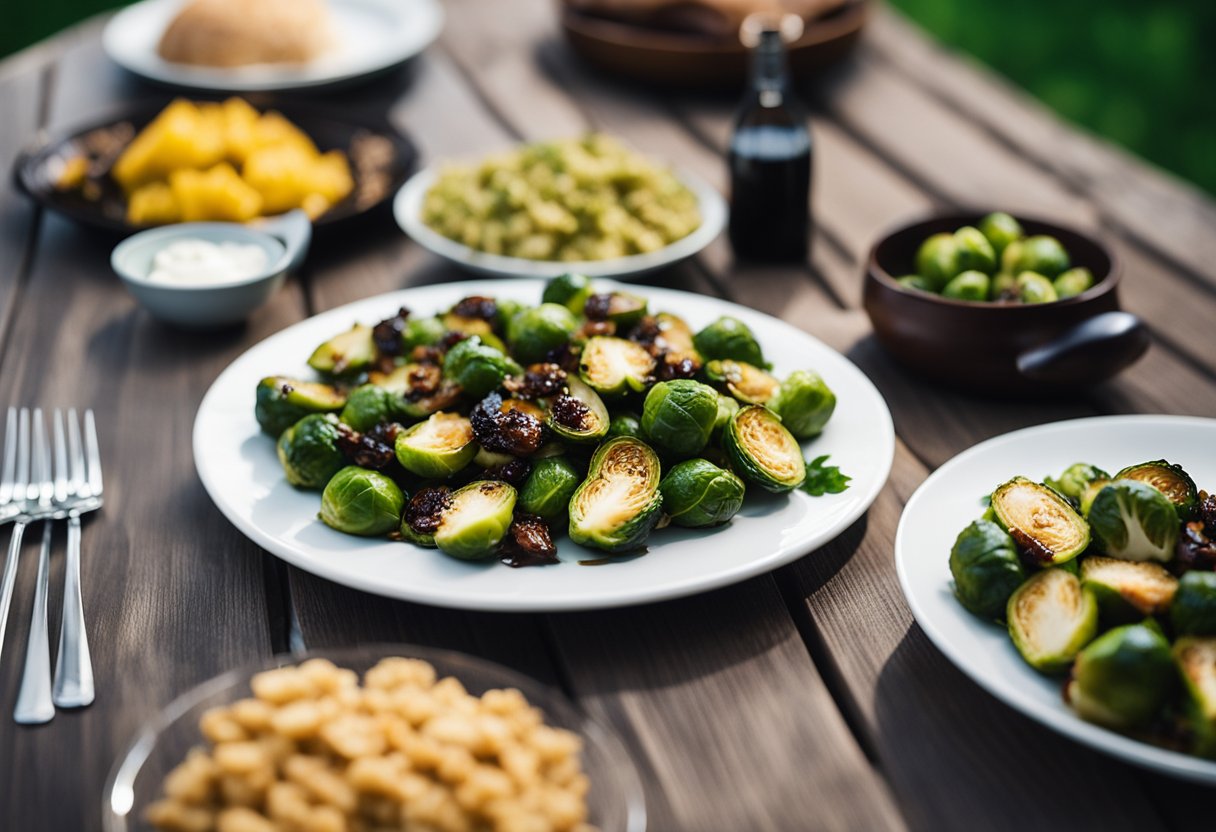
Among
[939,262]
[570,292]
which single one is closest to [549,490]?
[570,292]

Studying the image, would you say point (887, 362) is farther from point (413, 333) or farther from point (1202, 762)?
point (1202, 762)

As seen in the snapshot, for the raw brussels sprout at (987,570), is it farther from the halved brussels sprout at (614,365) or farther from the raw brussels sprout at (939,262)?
the raw brussels sprout at (939,262)

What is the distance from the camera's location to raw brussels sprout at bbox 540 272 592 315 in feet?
7.22

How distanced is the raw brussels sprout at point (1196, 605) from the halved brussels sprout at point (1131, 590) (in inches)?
1.6

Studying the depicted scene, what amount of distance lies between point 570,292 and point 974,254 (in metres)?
0.81

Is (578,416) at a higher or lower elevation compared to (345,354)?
higher

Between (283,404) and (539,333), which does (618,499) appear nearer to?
(539,333)

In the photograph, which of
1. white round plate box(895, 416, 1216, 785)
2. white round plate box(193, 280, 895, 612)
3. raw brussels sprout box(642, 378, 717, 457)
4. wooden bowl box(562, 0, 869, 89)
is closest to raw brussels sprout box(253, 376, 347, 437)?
white round plate box(193, 280, 895, 612)

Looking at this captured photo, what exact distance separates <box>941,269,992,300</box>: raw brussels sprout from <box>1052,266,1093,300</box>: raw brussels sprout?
0.14 m

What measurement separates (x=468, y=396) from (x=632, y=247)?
907 millimetres

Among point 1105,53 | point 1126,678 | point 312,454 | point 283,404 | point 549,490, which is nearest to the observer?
point 1126,678

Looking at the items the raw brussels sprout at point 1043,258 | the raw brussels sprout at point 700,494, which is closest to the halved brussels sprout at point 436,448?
the raw brussels sprout at point 700,494

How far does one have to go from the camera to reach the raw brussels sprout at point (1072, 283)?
2262 millimetres

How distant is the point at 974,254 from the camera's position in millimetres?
2311
